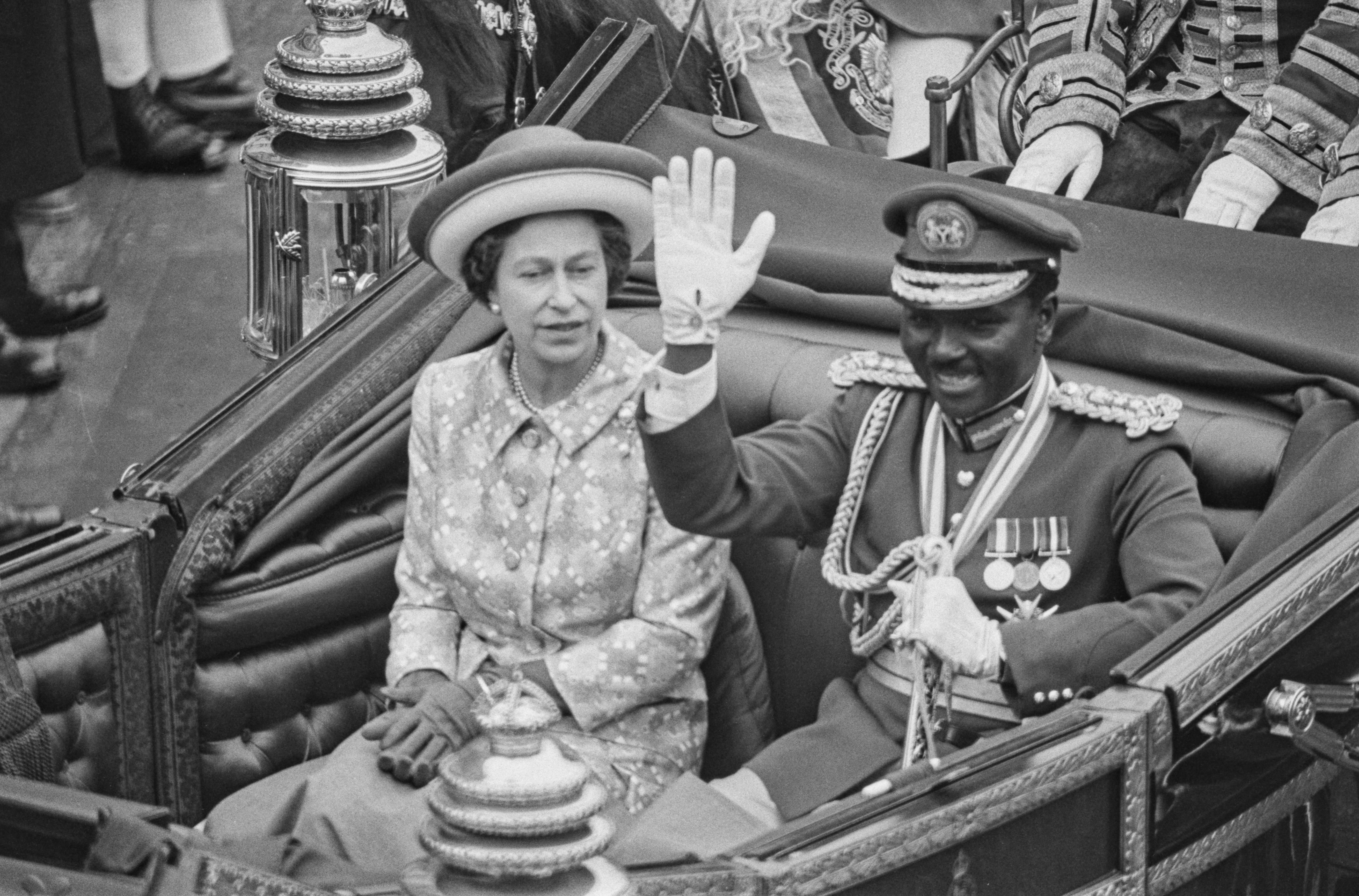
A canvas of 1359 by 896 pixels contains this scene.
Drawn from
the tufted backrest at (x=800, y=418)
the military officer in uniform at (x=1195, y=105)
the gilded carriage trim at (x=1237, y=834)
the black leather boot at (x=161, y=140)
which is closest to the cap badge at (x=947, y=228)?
the tufted backrest at (x=800, y=418)

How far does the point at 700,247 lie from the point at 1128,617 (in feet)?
2.20

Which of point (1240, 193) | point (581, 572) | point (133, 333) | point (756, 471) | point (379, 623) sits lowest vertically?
point (133, 333)

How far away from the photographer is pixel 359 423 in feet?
12.8

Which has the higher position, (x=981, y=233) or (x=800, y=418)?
(x=981, y=233)

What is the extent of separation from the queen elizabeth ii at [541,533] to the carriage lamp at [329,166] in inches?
49.8

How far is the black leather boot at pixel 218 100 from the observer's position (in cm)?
646

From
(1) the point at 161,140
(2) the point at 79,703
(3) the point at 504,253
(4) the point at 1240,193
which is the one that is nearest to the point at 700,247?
(3) the point at 504,253

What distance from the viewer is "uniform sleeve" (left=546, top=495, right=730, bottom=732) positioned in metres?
3.41

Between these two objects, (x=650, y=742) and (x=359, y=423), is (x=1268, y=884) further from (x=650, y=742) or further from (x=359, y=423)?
(x=359, y=423)

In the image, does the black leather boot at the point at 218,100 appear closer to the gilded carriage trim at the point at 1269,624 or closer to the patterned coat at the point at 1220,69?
the patterned coat at the point at 1220,69

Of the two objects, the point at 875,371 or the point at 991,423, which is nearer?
the point at 991,423

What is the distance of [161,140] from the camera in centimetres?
648

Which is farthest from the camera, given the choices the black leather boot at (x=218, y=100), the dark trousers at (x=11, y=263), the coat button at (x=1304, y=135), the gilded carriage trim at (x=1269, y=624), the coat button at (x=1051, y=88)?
the black leather boot at (x=218, y=100)

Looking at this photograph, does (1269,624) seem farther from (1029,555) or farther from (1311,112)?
(1311,112)
